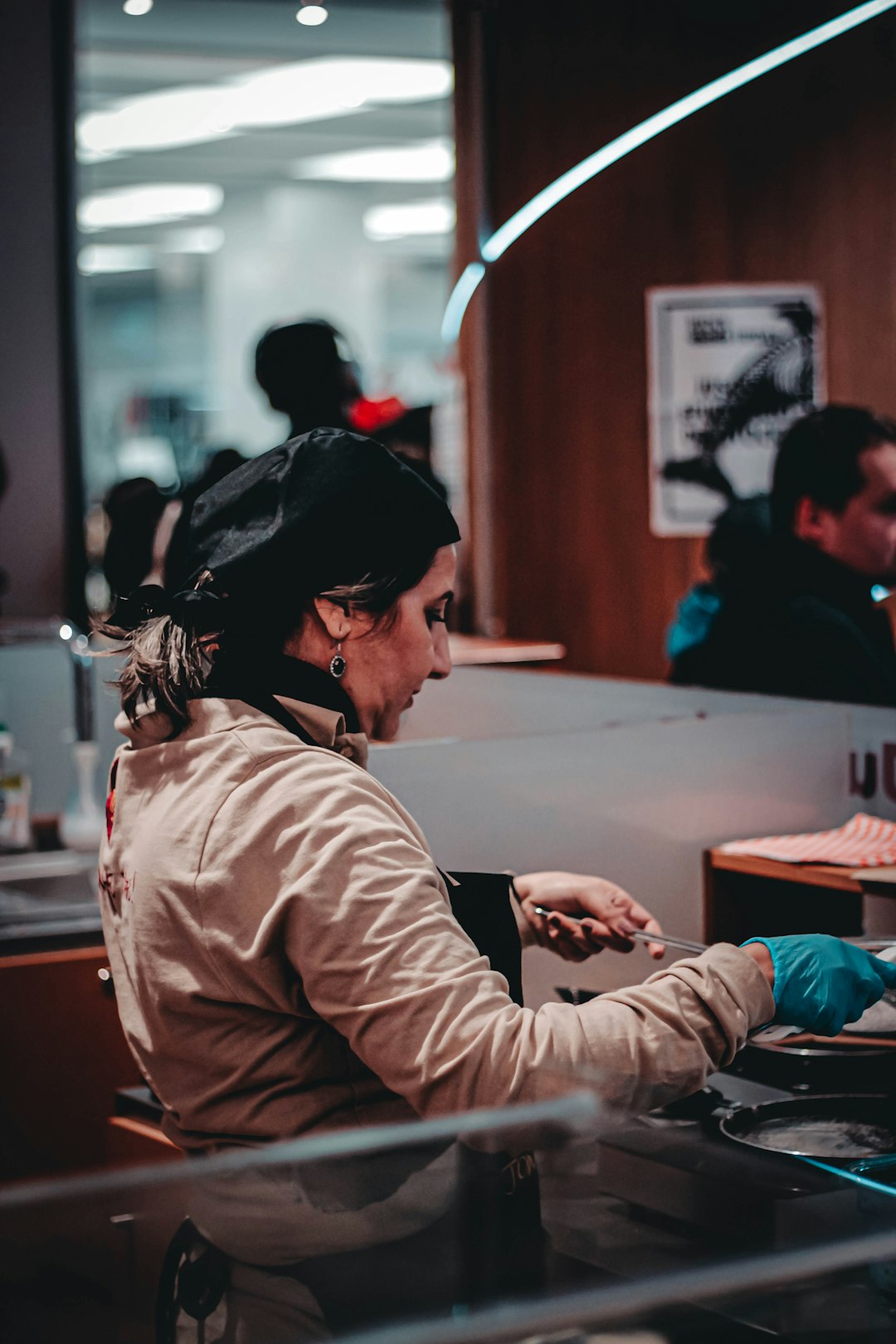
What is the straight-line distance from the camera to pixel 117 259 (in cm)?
1084

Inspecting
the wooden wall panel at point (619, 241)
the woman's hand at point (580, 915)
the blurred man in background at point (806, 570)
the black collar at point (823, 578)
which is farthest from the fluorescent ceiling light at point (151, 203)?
the woman's hand at point (580, 915)

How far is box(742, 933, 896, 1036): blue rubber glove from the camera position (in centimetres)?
136

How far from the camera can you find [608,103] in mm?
4996

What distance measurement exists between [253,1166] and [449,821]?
1351 millimetres

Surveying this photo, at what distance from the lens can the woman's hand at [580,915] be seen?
1714 mm

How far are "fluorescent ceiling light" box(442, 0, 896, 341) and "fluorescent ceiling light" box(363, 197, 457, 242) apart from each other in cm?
445

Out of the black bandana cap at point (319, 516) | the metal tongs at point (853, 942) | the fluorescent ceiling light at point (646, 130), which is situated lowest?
the metal tongs at point (853, 942)

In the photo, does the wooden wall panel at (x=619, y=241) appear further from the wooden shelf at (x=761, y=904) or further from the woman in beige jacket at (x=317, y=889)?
the woman in beige jacket at (x=317, y=889)

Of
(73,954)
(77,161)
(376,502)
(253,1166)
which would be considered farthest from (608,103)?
(253,1166)

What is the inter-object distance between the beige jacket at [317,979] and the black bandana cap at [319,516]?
0.13m

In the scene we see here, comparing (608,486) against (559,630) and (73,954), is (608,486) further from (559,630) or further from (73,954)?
(73,954)

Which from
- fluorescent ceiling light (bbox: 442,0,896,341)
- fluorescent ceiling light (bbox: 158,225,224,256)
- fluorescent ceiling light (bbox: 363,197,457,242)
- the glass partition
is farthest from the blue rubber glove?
fluorescent ceiling light (bbox: 158,225,224,256)

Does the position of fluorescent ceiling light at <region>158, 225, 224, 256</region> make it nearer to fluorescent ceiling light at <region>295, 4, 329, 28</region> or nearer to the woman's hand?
fluorescent ceiling light at <region>295, 4, 329, 28</region>

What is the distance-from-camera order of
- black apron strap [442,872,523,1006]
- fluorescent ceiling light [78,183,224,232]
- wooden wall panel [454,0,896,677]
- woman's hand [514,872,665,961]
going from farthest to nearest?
fluorescent ceiling light [78,183,224,232], wooden wall panel [454,0,896,677], woman's hand [514,872,665,961], black apron strap [442,872,523,1006]
